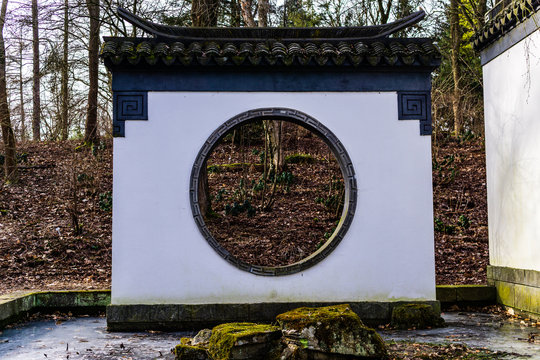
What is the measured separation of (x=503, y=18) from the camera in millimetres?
7363

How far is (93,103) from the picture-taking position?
14.6 metres

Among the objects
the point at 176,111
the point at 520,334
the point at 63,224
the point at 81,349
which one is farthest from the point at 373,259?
the point at 63,224

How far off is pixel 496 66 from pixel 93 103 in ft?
33.5

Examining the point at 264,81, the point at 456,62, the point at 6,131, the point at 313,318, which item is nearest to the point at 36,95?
the point at 6,131

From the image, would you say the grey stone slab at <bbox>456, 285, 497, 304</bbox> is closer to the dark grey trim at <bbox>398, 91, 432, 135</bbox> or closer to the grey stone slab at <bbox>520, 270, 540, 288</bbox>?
the grey stone slab at <bbox>520, 270, 540, 288</bbox>

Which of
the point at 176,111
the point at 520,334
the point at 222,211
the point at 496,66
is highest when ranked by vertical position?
the point at 496,66

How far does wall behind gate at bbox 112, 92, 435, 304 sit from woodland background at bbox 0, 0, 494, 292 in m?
3.29

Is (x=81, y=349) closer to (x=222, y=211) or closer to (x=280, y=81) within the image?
(x=280, y=81)

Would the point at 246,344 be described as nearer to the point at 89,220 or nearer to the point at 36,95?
the point at 89,220

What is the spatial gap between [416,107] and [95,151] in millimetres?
10037

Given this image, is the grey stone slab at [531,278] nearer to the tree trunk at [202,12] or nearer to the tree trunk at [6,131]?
the tree trunk at [202,12]

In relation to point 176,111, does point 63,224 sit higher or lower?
lower

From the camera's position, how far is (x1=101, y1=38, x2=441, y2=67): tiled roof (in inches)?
250

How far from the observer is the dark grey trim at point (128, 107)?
256 inches
